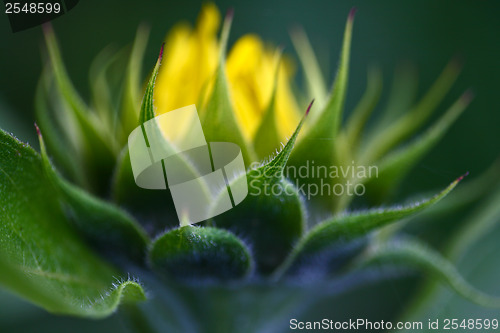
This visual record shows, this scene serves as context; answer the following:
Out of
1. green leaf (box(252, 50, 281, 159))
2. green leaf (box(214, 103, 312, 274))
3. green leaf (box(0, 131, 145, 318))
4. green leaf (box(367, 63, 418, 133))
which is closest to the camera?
green leaf (box(0, 131, 145, 318))

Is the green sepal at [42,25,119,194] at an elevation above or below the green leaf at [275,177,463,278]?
above

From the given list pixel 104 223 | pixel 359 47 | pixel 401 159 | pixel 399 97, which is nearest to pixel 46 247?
pixel 104 223

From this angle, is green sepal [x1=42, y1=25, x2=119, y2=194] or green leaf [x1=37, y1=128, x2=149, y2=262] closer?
green leaf [x1=37, y1=128, x2=149, y2=262]

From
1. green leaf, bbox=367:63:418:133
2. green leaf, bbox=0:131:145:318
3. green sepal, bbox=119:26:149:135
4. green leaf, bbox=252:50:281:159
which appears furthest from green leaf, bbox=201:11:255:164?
green leaf, bbox=367:63:418:133

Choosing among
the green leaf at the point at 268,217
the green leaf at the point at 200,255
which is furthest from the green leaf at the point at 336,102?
the green leaf at the point at 200,255

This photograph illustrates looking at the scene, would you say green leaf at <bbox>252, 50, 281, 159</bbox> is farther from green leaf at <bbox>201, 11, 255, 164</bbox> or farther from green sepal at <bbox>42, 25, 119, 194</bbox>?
green sepal at <bbox>42, 25, 119, 194</bbox>

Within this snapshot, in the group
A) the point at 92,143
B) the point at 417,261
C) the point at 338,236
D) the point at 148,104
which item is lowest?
the point at 417,261

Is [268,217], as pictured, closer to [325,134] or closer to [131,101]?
[325,134]

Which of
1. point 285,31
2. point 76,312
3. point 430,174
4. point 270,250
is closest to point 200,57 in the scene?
point 270,250
